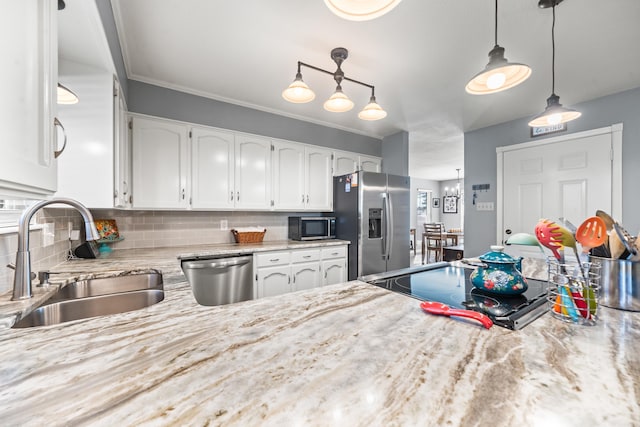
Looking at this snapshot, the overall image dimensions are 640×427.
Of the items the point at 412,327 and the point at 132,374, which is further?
the point at 412,327

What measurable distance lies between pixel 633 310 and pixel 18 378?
1662 millimetres

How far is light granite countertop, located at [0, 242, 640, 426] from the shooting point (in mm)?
429

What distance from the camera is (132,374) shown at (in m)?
0.53

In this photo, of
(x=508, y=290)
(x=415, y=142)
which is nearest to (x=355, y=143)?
(x=415, y=142)

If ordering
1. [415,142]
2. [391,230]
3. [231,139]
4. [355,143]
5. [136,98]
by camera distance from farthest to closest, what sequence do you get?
[415,142]
[355,143]
[391,230]
[231,139]
[136,98]

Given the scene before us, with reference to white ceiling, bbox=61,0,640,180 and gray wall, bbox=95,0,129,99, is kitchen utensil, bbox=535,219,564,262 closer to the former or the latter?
white ceiling, bbox=61,0,640,180

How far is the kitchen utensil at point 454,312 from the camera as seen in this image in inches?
30.4

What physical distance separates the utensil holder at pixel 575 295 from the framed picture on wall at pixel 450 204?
885 centimetres

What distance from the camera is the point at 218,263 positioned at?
7.88 ft

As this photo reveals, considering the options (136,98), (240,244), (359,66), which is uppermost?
(359,66)

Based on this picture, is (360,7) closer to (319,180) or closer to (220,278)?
(220,278)

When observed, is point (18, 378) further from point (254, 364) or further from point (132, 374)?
point (254, 364)

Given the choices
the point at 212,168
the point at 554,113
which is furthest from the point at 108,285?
the point at 554,113

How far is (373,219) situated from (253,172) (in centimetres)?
155
